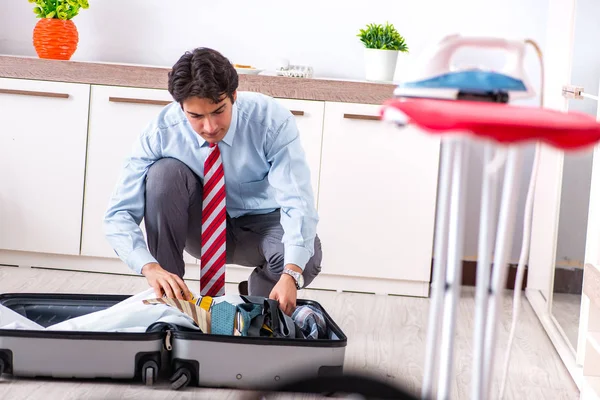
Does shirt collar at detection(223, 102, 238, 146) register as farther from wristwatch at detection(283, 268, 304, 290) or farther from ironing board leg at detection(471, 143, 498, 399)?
ironing board leg at detection(471, 143, 498, 399)

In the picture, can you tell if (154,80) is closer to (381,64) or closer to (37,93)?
→ (37,93)

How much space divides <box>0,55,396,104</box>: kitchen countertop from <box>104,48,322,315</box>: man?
708 millimetres

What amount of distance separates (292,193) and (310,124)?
0.89 m

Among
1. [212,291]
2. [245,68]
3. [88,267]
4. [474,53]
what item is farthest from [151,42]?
[212,291]

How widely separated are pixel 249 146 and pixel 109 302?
0.56 metres

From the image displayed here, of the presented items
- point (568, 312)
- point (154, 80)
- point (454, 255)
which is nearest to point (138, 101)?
point (154, 80)

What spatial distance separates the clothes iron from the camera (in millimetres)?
1088

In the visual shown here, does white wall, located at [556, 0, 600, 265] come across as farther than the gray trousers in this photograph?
Yes

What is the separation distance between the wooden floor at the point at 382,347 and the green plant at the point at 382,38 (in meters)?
0.94

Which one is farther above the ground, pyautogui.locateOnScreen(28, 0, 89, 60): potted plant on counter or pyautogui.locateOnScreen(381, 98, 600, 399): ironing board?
pyautogui.locateOnScreen(28, 0, 89, 60): potted plant on counter

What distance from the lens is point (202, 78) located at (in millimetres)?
2035

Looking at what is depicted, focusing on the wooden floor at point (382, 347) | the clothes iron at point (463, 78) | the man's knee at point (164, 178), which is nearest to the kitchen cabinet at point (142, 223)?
the wooden floor at point (382, 347)

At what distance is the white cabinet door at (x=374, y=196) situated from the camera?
3.13 metres

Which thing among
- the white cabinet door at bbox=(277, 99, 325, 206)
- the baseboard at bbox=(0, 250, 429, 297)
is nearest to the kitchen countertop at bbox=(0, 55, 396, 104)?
the white cabinet door at bbox=(277, 99, 325, 206)
